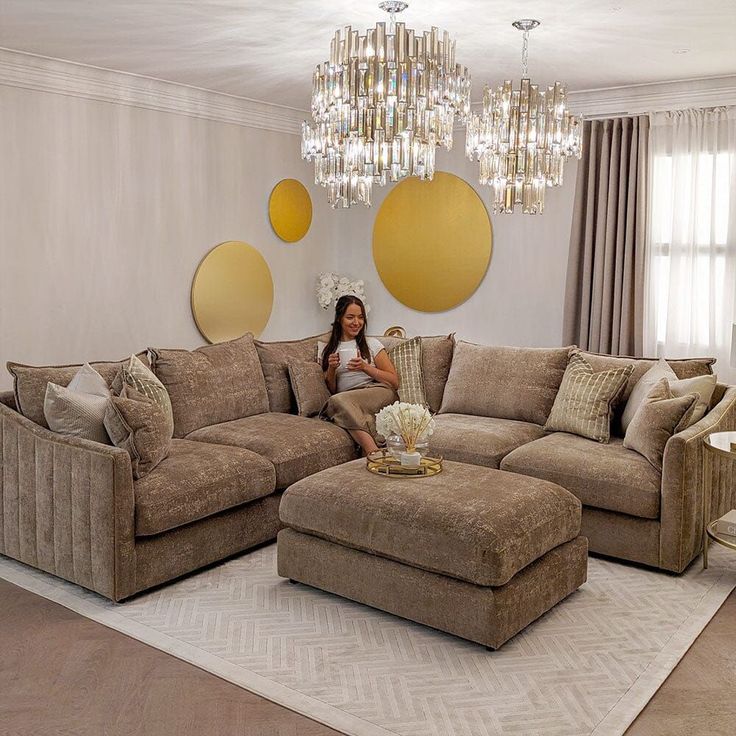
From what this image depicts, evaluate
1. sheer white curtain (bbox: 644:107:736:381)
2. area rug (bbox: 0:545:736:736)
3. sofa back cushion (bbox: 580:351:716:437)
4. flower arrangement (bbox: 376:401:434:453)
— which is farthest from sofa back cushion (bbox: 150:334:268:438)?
sheer white curtain (bbox: 644:107:736:381)

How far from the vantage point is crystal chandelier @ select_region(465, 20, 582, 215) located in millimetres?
3746

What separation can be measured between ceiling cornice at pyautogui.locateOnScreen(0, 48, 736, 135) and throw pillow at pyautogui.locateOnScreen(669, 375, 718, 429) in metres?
2.08

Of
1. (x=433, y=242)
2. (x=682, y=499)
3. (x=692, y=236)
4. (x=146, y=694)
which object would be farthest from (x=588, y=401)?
(x=146, y=694)

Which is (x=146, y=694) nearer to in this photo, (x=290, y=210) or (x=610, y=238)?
(x=610, y=238)

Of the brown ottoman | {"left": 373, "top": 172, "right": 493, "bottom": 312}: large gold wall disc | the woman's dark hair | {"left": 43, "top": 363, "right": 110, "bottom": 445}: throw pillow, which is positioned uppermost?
{"left": 373, "top": 172, "right": 493, "bottom": 312}: large gold wall disc

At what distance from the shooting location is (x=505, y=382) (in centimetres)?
494

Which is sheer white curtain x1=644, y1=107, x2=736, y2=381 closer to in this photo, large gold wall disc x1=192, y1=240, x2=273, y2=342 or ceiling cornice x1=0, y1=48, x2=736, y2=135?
ceiling cornice x1=0, y1=48, x2=736, y2=135

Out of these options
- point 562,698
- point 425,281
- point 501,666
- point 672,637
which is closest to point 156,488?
point 501,666

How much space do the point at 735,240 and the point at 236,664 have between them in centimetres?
412

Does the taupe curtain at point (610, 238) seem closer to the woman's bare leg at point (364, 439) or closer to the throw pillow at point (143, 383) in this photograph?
the woman's bare leg at point (364, 439)

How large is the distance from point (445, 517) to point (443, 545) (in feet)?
0.36

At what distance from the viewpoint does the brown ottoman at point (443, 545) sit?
9.78ft

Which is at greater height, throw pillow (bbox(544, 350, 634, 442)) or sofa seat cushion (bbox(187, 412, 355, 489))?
throw pillow (bbox(544, 350, 634, 442))

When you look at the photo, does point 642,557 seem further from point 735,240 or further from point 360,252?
point 360,252
